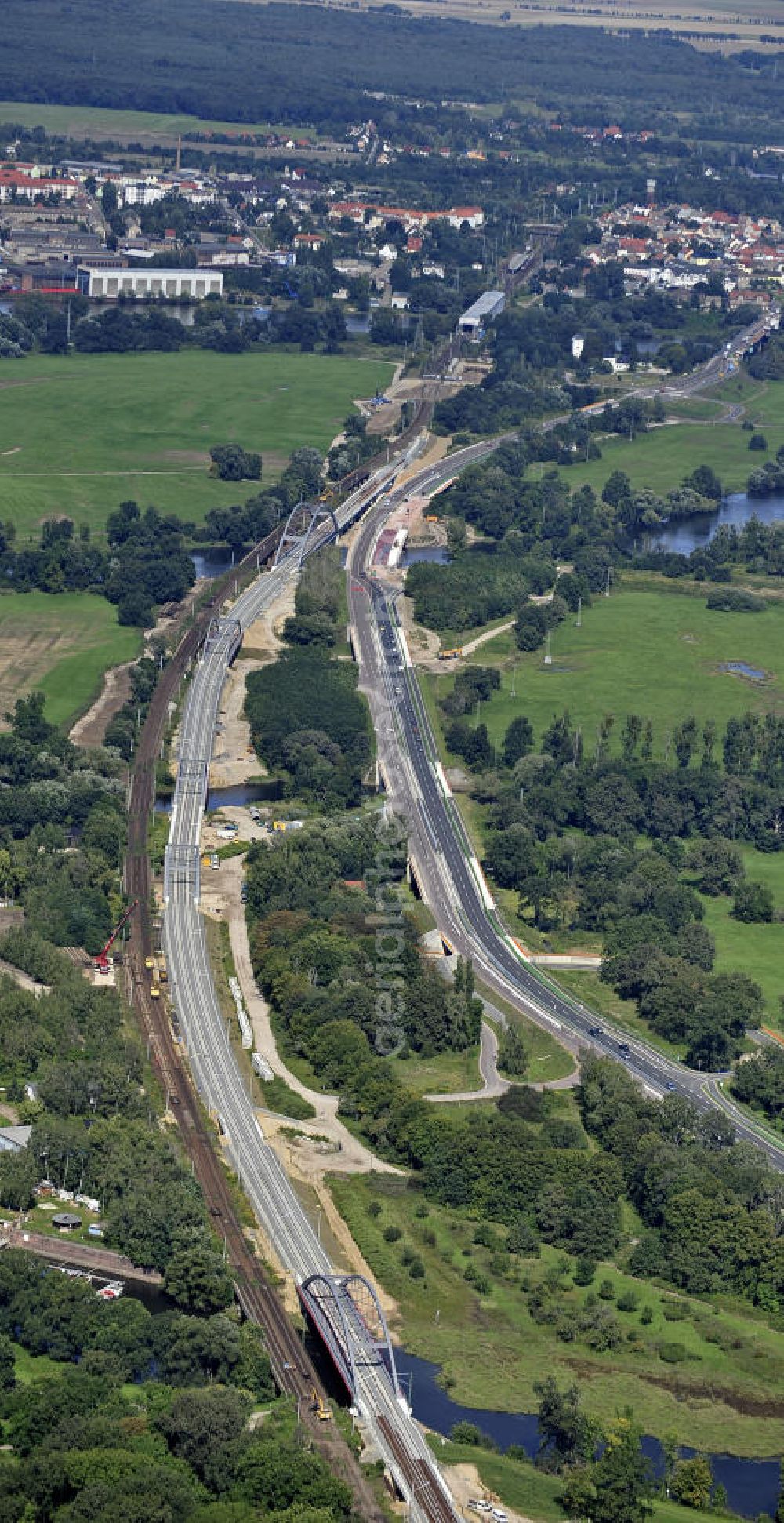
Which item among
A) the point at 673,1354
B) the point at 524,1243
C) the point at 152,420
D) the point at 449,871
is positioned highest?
the point at 152,420

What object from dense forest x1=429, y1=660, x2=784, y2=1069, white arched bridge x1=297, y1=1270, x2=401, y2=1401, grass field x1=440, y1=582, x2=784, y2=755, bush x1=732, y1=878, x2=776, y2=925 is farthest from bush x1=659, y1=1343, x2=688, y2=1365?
grass field x1=440, y1=582, x2=784, y2=755

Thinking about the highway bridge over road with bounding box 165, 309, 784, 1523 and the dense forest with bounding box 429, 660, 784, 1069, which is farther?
the dense forest with bounding box 429, 660, 784, 1069

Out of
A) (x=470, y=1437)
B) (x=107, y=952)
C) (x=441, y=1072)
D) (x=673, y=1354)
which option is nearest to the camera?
(x=470, y=1437)

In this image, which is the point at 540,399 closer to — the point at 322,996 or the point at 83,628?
the point at 83,628

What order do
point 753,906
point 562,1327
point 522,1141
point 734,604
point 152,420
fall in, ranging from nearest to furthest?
point 562,1327 → point 522,1141 → point 753,906 → point 734,604 → point 152,420

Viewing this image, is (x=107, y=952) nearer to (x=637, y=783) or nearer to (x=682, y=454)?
(x=637, y=783)

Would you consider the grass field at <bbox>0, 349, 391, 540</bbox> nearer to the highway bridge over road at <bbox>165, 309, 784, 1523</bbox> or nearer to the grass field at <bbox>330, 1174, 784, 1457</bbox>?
the highway bridge over road at <bbox>165, 309, 784, 1523</bbox>

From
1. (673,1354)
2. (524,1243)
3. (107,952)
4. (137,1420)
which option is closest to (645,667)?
(107,952)

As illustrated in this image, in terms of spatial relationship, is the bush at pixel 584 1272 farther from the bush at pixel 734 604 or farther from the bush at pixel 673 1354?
the bush at pixel 734 604
